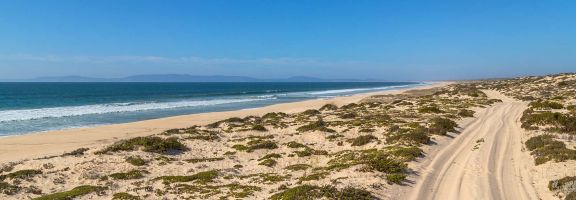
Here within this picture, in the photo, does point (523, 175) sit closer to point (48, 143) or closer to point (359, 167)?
point (359, 167)

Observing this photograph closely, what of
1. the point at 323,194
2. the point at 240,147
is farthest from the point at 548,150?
the point at 240,147

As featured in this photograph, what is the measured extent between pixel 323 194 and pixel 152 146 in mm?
11431

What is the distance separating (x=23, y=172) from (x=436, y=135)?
1828 centimetres

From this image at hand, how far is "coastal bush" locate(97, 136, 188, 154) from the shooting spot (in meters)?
19.8

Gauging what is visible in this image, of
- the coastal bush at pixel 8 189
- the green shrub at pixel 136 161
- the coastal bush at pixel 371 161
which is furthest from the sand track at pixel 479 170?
the coastal bush at pixel 8 189

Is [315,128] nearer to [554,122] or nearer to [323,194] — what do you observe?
[554,122]

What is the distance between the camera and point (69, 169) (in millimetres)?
16594

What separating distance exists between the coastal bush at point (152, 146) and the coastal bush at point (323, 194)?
33.2ft

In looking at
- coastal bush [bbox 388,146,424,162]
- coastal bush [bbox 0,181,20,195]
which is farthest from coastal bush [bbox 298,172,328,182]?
coastal bush [bbox 0,181,20,195]

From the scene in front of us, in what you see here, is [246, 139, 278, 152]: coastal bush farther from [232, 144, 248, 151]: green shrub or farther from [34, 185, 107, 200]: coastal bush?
[34, 185, 107, 200]: coastal bush

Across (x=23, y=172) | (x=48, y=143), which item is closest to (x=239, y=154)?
(x=23, y=172)

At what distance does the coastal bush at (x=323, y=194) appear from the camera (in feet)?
36.2

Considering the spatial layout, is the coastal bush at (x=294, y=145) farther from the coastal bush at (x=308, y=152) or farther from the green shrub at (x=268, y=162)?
the green shrub at (x=268, y=162)

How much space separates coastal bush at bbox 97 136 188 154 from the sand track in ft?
38.9
